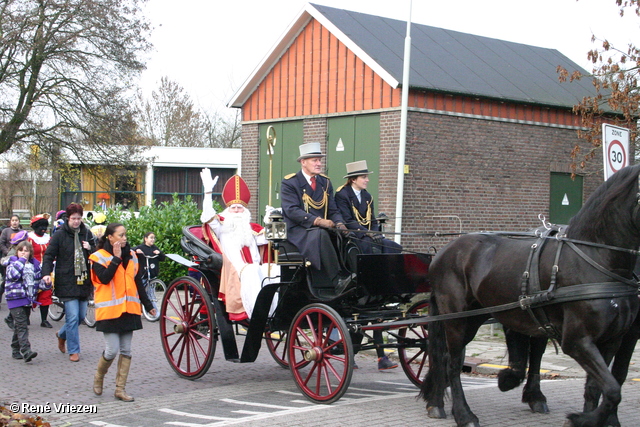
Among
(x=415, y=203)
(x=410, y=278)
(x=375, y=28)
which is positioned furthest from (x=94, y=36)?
(x=410, y=278)

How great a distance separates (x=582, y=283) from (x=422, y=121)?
11.8 metres

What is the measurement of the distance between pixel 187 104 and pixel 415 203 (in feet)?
120

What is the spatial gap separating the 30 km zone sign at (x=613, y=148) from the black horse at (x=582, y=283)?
8.46 feet

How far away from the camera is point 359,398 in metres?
7.11

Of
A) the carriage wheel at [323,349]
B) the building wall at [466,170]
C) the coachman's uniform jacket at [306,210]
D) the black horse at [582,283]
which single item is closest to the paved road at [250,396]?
the carriage wheel at [323,349]

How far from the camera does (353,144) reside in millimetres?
17781

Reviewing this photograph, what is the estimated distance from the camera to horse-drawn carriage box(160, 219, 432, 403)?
22.8 feet

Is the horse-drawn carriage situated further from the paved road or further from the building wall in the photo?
the building wall

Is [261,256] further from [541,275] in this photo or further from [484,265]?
[541,275]

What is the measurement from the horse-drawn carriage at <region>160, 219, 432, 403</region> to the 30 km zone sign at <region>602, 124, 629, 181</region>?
2.56 meters

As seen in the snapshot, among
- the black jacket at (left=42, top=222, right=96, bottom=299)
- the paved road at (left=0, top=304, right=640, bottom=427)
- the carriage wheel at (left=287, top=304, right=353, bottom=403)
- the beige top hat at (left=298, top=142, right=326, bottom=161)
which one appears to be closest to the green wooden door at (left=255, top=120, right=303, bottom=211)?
the black jacket at (left=42, top=222, right=96, bottom=299)

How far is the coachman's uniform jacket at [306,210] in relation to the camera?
24.2 ft

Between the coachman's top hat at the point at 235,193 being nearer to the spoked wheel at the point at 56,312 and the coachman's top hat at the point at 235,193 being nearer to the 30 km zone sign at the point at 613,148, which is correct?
the 30 km zone sign at the point at 613,148

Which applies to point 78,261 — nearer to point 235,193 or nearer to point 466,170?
point 235,193
